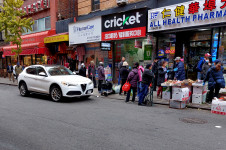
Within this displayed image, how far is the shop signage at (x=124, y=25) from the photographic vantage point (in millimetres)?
12227

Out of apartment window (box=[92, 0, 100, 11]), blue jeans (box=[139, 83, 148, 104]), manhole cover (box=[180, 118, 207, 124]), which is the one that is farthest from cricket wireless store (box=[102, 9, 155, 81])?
manhole cover (box=[180, 118, 207, 124])

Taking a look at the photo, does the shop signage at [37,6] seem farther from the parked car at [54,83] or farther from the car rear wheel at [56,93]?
the car rear wheel at [56,93]

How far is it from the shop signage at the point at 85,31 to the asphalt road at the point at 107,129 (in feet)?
29.1

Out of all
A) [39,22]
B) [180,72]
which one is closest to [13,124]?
[180,72]

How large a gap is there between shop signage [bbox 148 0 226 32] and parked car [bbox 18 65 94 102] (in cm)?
545

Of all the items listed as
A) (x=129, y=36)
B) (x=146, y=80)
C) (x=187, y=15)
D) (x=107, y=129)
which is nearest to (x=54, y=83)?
(x=146, y=80)

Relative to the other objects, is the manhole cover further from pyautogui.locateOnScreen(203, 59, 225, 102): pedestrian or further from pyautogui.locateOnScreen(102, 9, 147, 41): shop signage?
pyautogui.locateOnScreen(102, 9, 147, 41): shop signage

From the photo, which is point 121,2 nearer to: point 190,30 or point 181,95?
point 190,30

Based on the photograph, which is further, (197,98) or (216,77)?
(197,98)

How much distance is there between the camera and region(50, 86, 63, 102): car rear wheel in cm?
889

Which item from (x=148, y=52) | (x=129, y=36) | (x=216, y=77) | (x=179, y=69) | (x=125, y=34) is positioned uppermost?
(x=125, y=34)

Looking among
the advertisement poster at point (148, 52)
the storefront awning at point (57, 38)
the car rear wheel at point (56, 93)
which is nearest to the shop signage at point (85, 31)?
the storefront awning at point (57, 38)

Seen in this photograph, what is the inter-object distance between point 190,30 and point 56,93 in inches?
Answer: 312

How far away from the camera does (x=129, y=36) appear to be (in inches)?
507
